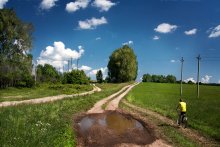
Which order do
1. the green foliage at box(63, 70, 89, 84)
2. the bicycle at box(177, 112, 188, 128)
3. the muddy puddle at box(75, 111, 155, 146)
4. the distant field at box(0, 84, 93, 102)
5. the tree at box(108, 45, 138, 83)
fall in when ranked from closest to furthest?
1. the muddy puddle at box(75, 111, 155, 146)
2. the bicycle at box(177, 112, 188, 128)
3. the distant field at box(0, 84, 93, 102)
4. the green foliage at box(63, 70, 89, 84)
5. the tree at box(108, 45, 138, 83)

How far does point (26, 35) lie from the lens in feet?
218

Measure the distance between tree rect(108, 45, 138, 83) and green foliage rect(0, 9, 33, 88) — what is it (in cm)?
6131

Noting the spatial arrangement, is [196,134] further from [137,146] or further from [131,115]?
[131,115]

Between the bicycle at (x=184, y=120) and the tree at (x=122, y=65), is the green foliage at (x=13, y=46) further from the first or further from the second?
the tree at (x=122, y=65)

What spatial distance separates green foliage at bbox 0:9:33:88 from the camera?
6306 centimetres

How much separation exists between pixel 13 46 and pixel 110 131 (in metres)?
48.4

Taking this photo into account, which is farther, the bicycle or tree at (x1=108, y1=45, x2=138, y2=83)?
tree at (x1=108, y1=45, x2=138, y2=83)

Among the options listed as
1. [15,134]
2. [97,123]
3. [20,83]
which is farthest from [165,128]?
[20,83]

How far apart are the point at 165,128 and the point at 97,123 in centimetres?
551

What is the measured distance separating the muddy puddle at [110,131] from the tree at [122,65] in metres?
94.7

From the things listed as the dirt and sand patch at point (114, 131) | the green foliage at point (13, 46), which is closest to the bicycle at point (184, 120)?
the dirt and sand patch at point (114, 131)

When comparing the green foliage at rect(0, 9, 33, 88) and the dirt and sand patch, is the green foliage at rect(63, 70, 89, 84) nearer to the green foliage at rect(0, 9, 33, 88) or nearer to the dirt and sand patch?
the green foliage at rect(0, 9, 33, 88)

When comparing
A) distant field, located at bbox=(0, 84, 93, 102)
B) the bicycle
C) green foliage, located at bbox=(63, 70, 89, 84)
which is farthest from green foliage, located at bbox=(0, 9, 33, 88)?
the bicycle

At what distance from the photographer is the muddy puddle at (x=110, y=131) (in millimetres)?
18703
